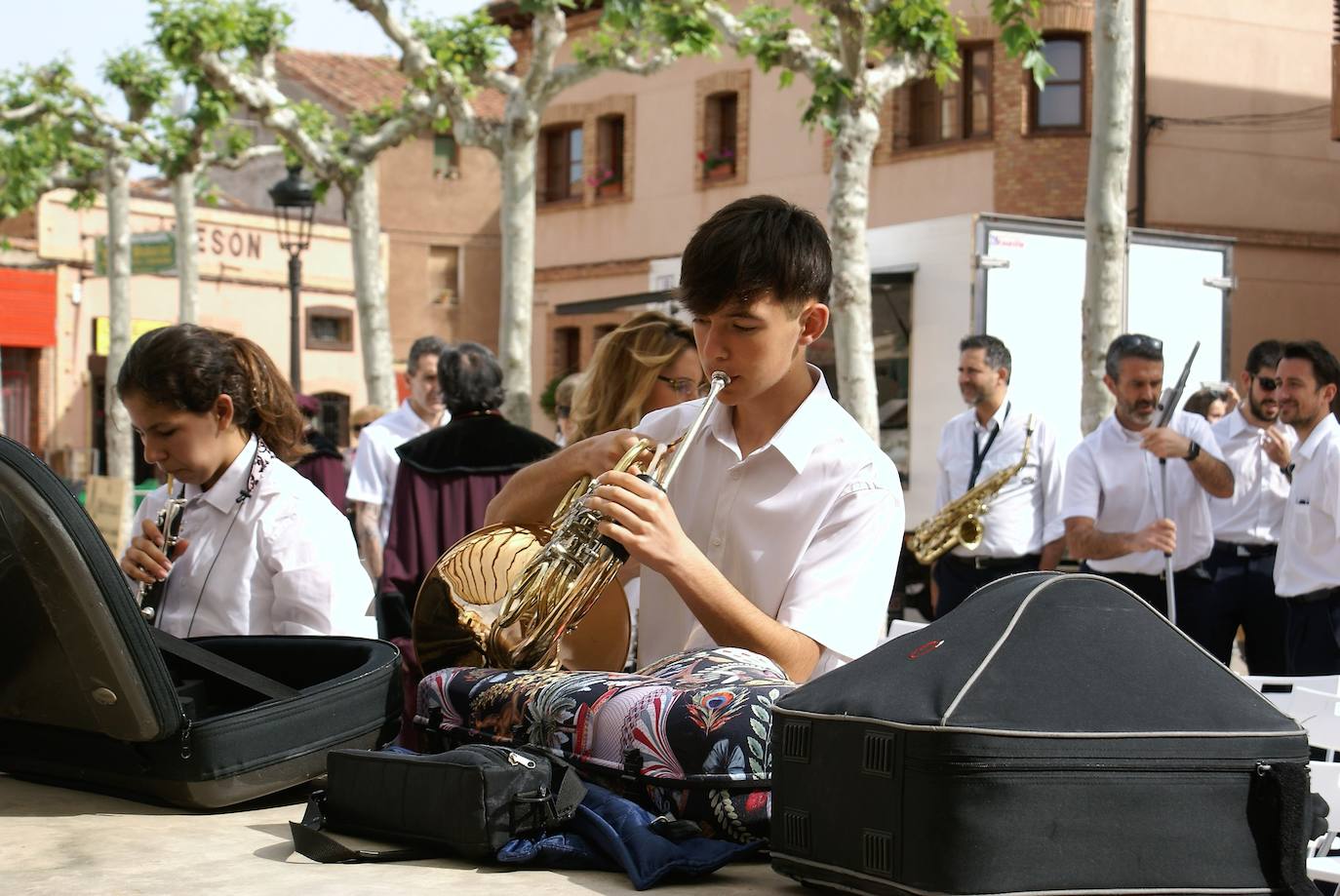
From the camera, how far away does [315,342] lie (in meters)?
40.7

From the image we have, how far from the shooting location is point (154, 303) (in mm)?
37688

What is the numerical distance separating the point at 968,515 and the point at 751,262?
23.7 ft

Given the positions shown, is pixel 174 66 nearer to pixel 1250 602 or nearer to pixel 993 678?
pixel 1250 602

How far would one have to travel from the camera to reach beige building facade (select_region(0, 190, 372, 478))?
35344mm

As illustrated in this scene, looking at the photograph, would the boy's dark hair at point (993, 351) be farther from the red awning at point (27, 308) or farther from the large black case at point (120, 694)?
the red awning at point (27, 308)

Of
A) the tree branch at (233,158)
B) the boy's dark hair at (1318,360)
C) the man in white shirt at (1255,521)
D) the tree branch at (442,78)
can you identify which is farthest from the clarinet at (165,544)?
the tree branch at (233,158)

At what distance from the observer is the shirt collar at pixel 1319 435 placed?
753 centimetres

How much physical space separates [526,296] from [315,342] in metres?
24.1

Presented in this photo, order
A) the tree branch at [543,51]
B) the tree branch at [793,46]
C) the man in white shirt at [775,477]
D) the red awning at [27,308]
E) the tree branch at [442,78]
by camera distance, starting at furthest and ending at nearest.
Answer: the red awning at [27,308], the tree branch at [442,78], the tree branch at [543,51], the tree branch at [793,46], the man in white shirt at [775,477]

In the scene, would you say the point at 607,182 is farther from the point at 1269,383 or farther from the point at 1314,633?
the point at 1314,633

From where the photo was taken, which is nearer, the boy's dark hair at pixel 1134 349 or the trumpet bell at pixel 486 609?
the trumpet bell at pixel 486 609

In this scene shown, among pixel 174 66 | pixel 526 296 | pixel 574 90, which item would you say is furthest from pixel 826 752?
pixel 574 90

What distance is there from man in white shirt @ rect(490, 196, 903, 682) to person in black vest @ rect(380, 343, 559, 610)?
14.1 ft

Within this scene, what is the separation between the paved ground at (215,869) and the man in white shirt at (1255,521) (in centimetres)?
652
